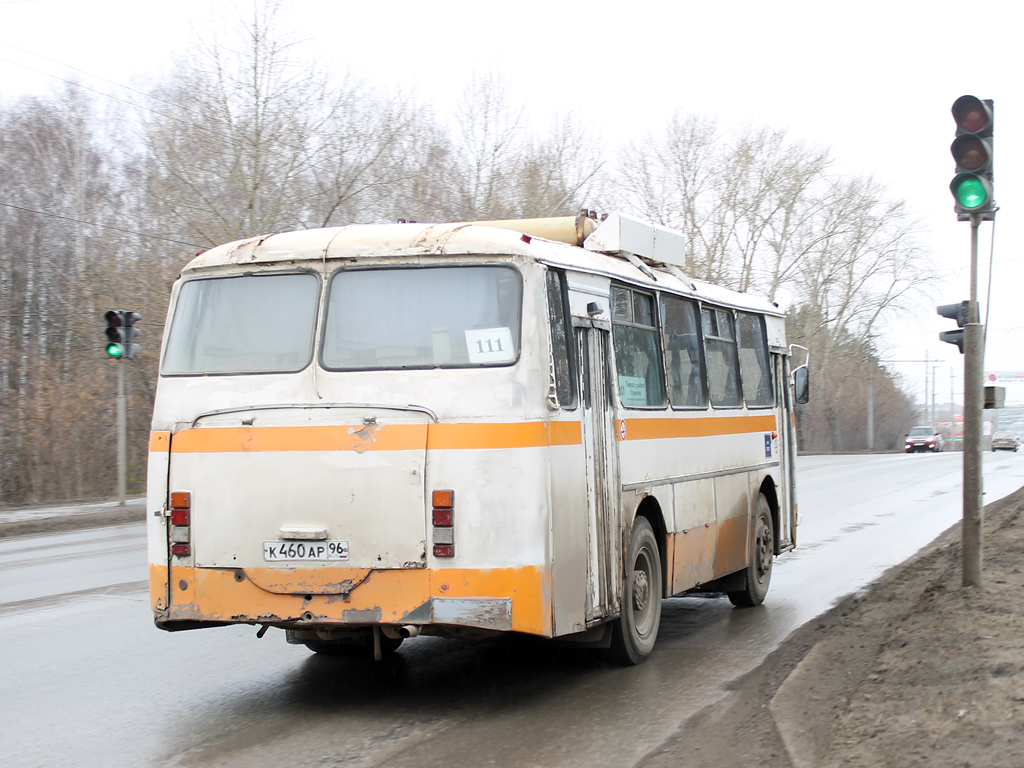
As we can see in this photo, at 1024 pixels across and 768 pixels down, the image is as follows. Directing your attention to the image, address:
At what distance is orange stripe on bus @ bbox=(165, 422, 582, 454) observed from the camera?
20.3 feet

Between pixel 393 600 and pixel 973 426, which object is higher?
pixel 973 426

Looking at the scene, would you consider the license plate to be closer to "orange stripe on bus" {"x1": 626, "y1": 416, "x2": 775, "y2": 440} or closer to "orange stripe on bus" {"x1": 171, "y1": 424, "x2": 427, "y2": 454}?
"orange stripe on bus" {"x1": 171, "y1": 424, "x2": 427, "y2": 454}

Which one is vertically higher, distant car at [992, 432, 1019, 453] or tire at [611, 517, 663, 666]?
tire at [611, 517, 663, 666]

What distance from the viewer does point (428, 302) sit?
649 cm

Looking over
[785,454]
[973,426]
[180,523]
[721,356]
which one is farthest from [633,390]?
[785,454]

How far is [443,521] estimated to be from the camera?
6156 millimetres

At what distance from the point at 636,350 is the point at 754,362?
3.39 m

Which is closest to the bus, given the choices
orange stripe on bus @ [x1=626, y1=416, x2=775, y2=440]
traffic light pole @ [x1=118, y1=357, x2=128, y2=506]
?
orange stripe on bus @ [x1=626, y1=416, x2=775, y2=440]

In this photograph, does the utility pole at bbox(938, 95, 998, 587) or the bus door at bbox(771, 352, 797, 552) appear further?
the bus door at bbox(771, 352, 797, 552)

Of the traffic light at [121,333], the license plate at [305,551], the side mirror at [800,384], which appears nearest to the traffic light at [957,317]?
the side mirror at [800,384]

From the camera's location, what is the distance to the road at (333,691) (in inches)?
225

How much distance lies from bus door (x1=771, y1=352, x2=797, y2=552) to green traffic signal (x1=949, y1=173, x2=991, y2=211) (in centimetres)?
280

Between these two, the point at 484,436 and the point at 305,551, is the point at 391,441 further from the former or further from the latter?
the point at 305,551

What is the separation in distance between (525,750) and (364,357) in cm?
232
